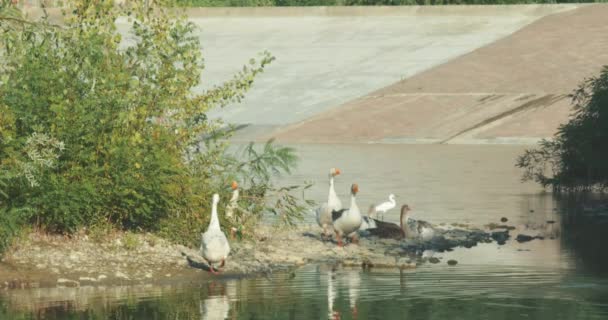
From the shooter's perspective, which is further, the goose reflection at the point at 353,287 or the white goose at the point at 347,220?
the white goose at the point at 347,220

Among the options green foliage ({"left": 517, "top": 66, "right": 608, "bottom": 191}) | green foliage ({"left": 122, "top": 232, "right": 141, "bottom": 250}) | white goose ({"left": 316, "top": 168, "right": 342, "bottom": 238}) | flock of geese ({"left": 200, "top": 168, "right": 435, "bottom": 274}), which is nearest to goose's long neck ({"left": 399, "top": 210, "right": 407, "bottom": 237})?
flock of geese ({"left": 200, "top": 168, "right": 435, "bottom": 274})

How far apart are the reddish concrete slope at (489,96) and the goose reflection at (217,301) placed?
38412 millimetres

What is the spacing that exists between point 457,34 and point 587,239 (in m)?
55.4

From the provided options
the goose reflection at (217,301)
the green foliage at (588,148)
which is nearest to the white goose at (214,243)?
the goose reflection at (217,301)

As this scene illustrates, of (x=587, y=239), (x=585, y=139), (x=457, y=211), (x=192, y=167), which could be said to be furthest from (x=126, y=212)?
(x=585, y=139)

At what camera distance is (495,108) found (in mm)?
62562

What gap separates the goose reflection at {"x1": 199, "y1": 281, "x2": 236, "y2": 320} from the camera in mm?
16692

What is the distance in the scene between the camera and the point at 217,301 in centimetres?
1772

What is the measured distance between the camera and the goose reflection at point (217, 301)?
1669cm

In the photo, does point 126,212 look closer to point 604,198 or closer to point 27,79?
point 27,79

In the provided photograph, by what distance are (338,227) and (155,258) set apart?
345 centimetres

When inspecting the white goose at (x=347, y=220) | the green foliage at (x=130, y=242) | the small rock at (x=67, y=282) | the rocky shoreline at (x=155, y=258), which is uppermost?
the white goose at (x=347, y=220)

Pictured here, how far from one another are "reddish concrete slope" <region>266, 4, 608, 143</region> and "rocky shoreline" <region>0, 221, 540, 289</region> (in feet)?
112

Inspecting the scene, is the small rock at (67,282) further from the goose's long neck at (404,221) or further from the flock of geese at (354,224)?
the goose's long neck at (404,221)
